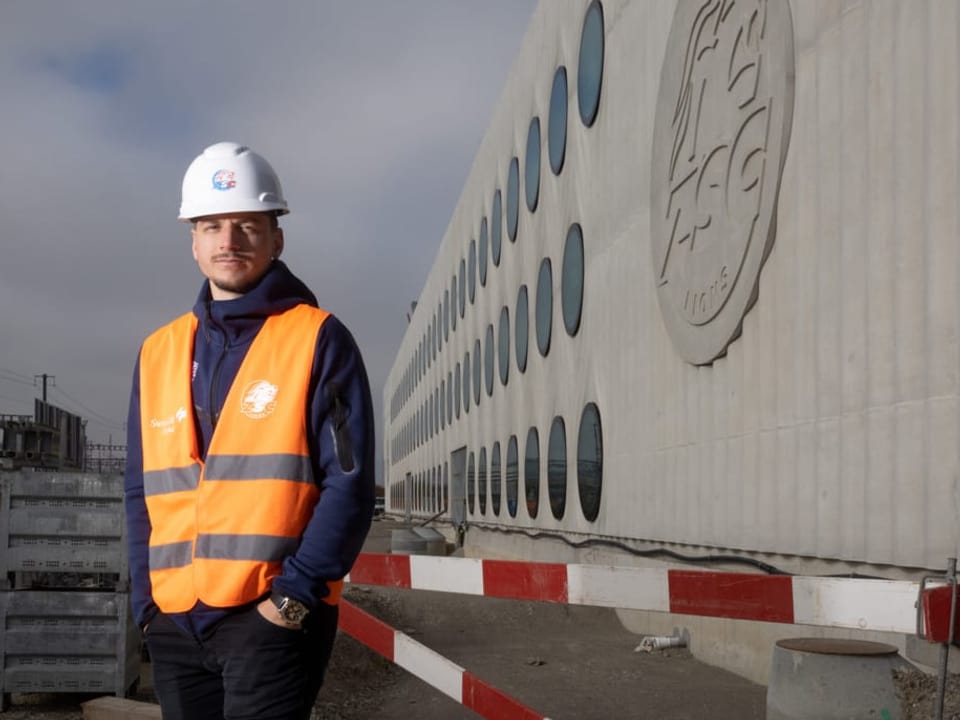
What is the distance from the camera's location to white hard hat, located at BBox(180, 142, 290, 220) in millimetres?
2707

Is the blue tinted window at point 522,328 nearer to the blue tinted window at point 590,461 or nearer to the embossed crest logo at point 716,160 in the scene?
the blue tinted window at point 590,461

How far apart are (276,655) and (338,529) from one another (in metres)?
0.31

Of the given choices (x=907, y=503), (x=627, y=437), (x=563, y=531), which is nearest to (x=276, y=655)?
(x=907, y=503)

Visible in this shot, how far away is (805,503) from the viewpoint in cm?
707

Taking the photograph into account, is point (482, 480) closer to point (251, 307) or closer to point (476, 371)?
point (476, 371)

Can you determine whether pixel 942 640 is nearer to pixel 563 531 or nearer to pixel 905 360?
pixel 905 360

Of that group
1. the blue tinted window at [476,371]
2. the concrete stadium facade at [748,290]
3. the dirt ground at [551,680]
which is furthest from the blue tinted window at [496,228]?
the dirt ground at [551,680]

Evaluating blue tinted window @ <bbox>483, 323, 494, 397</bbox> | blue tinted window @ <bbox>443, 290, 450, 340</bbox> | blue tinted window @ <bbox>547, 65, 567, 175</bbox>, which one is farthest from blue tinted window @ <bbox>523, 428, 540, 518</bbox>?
blue tinted window @ <bbox>443, 290, 450, 340</bbox>

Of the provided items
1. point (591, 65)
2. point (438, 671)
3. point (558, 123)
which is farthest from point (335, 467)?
point (558, 123)

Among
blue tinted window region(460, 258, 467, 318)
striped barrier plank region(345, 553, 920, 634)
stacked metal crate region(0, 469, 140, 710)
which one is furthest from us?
blue tinted window region(460, 258, 467, 318)

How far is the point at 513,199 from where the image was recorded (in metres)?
19.1

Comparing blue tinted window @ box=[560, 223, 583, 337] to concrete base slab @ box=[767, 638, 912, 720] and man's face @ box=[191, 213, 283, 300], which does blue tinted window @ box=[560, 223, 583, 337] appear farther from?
man's face @ box=[191, 213, 283, 300]

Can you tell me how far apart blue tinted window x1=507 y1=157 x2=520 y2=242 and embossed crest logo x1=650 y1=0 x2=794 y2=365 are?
8570 millimetres

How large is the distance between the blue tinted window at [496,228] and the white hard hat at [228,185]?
1780cm
